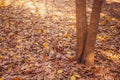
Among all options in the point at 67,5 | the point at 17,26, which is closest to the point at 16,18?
the point at 17,26

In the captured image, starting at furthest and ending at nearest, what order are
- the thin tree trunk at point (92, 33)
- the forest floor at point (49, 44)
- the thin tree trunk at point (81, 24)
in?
the forest floor at point (49, 44)
the thin tree trunk at point (81, 24)
the thin tree trunk at point (92, 33)

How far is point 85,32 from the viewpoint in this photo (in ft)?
14.8

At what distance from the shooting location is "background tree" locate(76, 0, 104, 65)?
162 inches

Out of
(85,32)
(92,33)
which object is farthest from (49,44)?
(92,33)

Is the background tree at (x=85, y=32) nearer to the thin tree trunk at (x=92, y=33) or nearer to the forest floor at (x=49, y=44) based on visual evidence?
the thin tree trunk at (x=92, y=33)

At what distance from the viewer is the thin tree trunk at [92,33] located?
404cm

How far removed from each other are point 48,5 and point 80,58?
523 cm

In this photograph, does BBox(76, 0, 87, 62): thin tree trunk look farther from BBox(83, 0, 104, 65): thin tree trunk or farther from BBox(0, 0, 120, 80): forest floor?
BBox(0, 0, 120, 80): forest floor

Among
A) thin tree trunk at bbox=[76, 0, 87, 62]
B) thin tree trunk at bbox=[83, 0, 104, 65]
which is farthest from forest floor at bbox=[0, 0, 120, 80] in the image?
thin tree trunk at bbox=[76, 0, 87, 62]

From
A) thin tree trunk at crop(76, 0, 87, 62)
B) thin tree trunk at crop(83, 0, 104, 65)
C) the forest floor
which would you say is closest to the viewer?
thin tree trunk at crop(83, 0, 104, 65)

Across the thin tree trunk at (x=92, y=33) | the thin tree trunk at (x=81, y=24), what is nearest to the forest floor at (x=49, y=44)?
the thin tree trunk at (x=92, y=33)

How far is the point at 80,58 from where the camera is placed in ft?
15.8

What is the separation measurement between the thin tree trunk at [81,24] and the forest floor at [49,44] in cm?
43

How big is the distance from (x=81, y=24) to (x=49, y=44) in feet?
6.08
